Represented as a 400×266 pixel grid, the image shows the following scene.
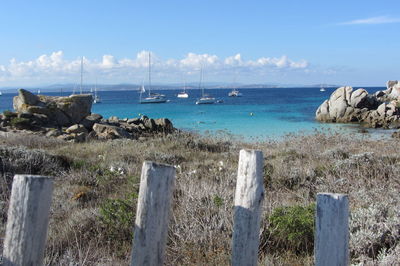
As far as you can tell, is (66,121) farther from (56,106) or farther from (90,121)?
(90,121)

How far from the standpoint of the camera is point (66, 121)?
2433 centimetres

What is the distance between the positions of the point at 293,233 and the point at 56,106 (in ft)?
71.8

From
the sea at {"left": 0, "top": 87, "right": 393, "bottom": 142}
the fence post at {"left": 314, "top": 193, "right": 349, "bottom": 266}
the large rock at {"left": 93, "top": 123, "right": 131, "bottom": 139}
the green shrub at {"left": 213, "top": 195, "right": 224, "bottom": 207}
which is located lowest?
the sea at {"left": 0, "top": 87, "right": 393, "bottom": 142}

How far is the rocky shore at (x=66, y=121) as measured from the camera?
20.3 m

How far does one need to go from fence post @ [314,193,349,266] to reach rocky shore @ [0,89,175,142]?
53.6 ft

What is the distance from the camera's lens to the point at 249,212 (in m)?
3.12

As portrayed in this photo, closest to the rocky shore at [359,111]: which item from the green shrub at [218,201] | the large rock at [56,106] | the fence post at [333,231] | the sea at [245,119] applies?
the sea at [245,119]

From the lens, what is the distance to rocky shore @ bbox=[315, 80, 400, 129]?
125 ft

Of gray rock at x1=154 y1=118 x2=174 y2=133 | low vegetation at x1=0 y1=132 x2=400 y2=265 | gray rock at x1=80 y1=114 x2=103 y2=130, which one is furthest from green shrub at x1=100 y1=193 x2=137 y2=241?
gray rock at x1=80 y1=114 x2=103 y2=130

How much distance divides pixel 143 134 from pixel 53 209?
16.4m

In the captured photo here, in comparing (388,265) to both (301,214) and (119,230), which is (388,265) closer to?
(301,214)

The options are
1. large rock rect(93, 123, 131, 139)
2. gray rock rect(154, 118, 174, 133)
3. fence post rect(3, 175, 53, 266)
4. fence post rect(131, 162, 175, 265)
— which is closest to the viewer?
fence post rect(3, 175, 53, 266)

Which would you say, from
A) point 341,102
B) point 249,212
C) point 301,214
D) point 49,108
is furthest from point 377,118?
point 249,212

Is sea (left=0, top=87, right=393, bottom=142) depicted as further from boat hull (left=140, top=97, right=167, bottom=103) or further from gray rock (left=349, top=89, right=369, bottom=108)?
boat hull (left=140, top=97, right=167, bottom=103)
